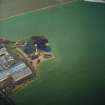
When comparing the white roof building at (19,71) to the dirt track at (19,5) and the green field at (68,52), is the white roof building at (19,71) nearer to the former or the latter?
the green field at (68,52)

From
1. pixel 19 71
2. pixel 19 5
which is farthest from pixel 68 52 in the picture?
pixel 19 5

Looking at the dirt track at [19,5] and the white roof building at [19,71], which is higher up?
the dirt track at [19,5]

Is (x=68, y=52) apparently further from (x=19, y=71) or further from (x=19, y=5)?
(x=19, y=5)

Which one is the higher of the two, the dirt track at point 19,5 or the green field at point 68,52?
the dirt track at point 19,5

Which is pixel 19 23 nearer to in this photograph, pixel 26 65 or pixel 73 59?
pixel 26 65

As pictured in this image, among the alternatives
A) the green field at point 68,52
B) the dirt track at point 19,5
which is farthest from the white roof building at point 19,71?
the dirt track at point 19,5

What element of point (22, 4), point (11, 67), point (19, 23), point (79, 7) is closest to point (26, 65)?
point (11, 67)

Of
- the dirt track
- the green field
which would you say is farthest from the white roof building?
the dirt track
